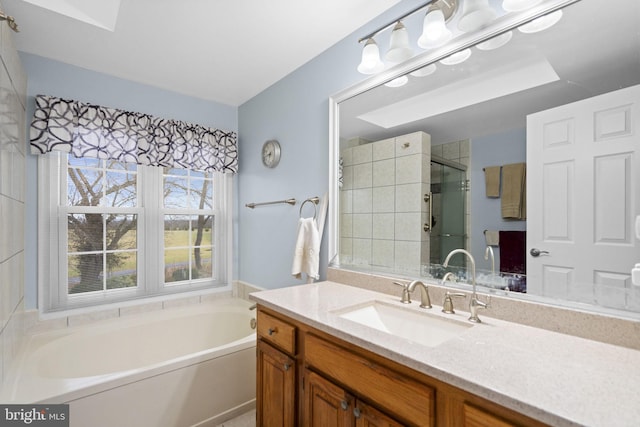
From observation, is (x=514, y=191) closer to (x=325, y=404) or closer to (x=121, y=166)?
(x=325, y=404)

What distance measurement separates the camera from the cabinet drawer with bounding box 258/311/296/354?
1293 millimetres

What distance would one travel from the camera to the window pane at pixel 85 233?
228 cm

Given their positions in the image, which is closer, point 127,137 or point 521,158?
point 521,158

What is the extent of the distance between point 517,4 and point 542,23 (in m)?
0.12

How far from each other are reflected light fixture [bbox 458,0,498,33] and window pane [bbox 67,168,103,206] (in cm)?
263

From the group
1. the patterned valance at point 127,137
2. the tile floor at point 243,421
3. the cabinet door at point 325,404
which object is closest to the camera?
the cabinet door at point 325,404

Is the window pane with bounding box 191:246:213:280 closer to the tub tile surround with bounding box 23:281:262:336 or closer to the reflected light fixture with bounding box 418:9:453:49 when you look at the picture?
the tub tile surround with bounding box 23:281:262:336

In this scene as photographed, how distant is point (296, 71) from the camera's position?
2291mm

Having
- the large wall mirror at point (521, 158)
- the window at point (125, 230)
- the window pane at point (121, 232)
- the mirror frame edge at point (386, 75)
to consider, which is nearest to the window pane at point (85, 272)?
the window at point (125, 230)

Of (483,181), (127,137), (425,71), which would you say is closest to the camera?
(483,181)

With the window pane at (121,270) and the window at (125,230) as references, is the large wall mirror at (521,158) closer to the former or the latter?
the window at (125,230)

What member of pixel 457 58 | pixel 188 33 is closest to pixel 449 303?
pixel 457 58

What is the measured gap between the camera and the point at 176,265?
2.75 meters

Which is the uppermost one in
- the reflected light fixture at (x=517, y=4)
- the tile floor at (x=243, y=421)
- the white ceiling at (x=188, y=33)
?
the white ceiling at (x=188, y=33)
